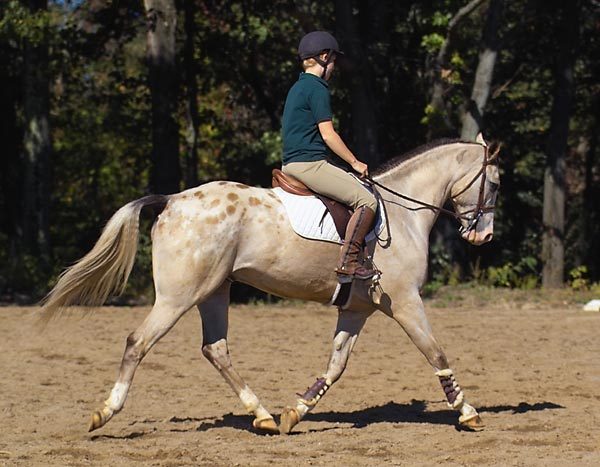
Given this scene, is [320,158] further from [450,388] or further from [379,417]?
[379,417]

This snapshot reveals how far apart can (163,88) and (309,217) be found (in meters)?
13.3

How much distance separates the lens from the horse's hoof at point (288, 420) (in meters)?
8.73

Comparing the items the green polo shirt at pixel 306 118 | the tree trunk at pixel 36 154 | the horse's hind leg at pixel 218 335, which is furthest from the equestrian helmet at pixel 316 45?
the tree trunk at pixel 36 154

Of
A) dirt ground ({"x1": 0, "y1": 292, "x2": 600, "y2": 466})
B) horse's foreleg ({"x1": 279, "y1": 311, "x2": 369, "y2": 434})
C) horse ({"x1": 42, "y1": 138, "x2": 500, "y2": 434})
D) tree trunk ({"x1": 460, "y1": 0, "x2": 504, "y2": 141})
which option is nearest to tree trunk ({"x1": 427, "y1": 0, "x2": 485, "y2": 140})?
tree trunk ({"x1": 460, "y1": 0, "x2": 504, "y2": 141})

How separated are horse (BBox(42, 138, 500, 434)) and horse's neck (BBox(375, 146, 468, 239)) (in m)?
0.02

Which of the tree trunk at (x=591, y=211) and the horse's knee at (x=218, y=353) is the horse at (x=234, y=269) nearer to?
the horse's knee at (x=218, y=353)

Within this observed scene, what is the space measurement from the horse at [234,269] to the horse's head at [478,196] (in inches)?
14.8

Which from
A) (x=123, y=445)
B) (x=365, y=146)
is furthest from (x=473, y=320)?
(x=123, y=445)

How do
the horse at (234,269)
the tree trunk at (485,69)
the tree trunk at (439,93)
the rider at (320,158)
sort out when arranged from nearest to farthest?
the horse at (234,269) < the rider at (320,158) < the tree trunk at (485,69) < the tree trunk at (439,93)

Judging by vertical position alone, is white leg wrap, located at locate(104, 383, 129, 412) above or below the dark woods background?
below

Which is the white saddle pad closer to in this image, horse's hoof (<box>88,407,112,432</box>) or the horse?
the horse

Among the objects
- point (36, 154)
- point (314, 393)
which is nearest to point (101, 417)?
point (314, 393)

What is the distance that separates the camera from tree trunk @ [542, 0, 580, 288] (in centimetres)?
2330

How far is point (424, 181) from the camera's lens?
31.4 feet
